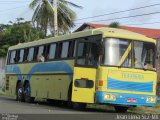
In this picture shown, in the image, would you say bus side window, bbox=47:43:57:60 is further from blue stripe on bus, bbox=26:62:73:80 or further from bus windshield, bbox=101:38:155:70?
bus windshield, bbox=101:38:155:70

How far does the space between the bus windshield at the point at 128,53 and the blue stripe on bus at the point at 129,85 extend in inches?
26.4

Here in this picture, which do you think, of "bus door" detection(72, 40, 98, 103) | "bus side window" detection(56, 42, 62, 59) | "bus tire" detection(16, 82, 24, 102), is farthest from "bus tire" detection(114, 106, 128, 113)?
"bus tire" detection(16, 82, 24, 102)

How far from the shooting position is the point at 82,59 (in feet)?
65.9

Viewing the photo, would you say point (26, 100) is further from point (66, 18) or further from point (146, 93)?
point (66, 18)

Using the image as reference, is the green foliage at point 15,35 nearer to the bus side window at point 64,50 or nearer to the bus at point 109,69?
the bus side window at point 64,50

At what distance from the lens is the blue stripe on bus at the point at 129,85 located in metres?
19.5

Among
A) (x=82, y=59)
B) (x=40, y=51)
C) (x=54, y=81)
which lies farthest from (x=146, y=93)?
(x=40, y=51)

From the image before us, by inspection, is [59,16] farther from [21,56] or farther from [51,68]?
[51,68]

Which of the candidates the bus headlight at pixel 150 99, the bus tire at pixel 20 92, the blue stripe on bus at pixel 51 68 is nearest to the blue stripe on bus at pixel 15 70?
the bus tire at pixel 20 92

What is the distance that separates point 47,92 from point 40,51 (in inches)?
97.5

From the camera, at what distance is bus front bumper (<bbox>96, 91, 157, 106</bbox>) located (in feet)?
63.2

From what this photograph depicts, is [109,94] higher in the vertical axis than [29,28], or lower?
lower

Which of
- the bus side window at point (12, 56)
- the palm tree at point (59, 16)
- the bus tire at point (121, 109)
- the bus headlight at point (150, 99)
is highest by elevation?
the palm tree at point (59, 16)

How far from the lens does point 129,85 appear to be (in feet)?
65.0
